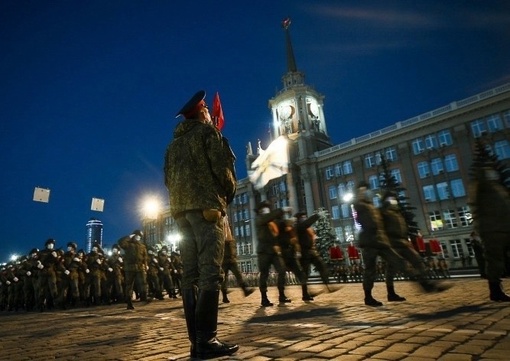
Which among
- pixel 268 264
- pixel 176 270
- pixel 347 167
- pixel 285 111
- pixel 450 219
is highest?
pixel 285 111

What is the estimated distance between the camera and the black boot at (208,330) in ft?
9.12

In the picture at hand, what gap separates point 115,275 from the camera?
14641 millimetres

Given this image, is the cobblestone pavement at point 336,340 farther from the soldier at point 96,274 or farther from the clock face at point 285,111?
the clock face at point 285,111

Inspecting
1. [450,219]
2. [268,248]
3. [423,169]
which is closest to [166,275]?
[268,248]

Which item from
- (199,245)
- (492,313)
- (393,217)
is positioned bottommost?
(492,313)

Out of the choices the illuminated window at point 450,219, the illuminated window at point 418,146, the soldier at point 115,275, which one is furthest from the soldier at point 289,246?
the illuminated window at point 418,146

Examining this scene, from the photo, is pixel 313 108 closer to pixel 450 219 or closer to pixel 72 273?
pixel 450 219

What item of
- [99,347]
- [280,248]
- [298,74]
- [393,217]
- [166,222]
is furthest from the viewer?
[166,222]

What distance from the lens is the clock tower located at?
189 ft

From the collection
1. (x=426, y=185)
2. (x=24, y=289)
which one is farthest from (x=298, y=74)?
(x=24, y=289)

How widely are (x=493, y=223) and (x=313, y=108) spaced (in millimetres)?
70882

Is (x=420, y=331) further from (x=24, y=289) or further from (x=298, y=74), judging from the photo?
(x=298, y=74)

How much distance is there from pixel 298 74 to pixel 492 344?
3221 inches

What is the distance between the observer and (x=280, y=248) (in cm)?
839
